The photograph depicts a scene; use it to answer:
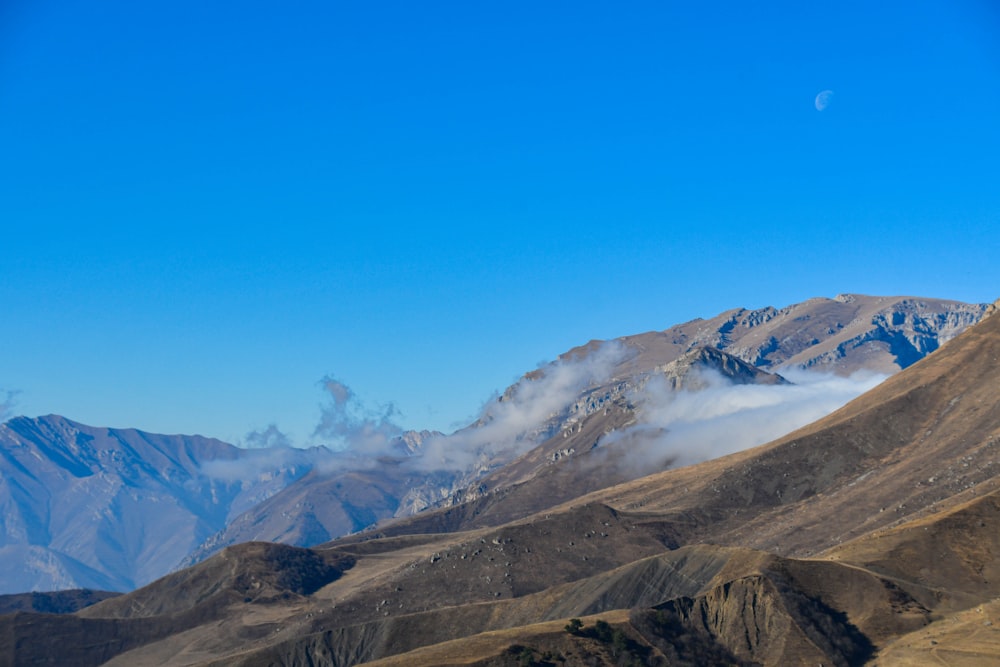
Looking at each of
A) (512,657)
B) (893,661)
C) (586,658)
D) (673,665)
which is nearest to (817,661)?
(893,661)

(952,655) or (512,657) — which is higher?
(512,657)

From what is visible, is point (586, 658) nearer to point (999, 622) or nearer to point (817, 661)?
point (817, 661)

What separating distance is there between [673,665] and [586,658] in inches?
673

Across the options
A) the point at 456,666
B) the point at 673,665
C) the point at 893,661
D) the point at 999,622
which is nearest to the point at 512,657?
the point at 456,666

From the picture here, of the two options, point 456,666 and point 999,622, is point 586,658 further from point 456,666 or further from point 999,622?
point 999,622

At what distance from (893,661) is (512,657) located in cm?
7190

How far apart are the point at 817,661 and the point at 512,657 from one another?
58747mm

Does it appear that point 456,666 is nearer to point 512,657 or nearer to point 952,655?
point 512,657

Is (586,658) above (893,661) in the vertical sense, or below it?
above

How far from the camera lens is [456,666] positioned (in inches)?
7672

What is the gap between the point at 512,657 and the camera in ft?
646

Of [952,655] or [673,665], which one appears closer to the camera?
[952,655]

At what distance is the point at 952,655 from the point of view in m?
187

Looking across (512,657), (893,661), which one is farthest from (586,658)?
(893,661)
